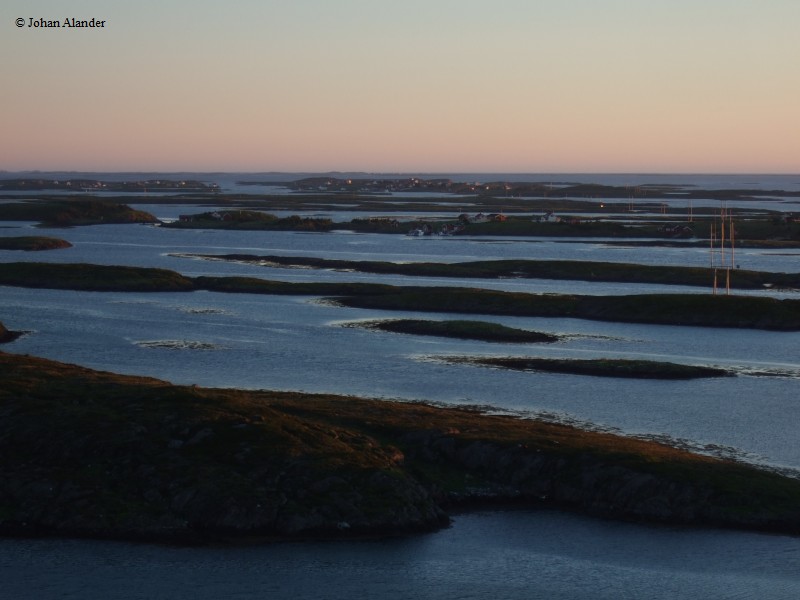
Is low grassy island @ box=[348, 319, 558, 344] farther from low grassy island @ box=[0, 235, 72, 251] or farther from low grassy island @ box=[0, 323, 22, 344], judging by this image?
low grassy island @ box=[0, 235, 72, 251]

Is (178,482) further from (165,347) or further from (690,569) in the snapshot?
(165,347)

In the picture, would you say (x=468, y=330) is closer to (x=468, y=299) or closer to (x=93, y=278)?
(x=468, y=299)

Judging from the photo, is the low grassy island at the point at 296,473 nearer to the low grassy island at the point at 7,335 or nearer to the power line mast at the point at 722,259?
the low grassy island at the point at 7,335

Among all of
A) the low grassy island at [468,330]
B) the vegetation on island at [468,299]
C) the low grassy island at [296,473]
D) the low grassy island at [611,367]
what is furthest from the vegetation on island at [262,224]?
the low grassy island at [296,473]

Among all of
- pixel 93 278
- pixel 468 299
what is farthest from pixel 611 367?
pixel 93 278

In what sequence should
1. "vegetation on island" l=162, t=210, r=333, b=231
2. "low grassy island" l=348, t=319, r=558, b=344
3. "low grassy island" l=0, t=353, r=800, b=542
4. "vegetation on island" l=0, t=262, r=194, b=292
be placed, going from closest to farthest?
"low grassy island" l=0, t=353, r=800, b=542
"low grassy island" l=348, t=319, r=558, b=344
"vegetation on island" l=0, t=262, r=194, b=292
"vegetation on island" l=162, t=210, r=333, b=231

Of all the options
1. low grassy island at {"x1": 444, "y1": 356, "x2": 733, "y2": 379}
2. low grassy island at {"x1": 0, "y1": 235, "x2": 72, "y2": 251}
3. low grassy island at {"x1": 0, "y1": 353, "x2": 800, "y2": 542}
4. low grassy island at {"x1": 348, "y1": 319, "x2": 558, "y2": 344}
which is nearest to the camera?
low grassy island at {"x1": 0, "y1": 353, "x2": 800, "y2": 542}

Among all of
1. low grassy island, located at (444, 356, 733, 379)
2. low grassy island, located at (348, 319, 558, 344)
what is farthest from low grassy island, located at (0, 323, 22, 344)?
low grassy island, located at (444, 356, 733, 379)
